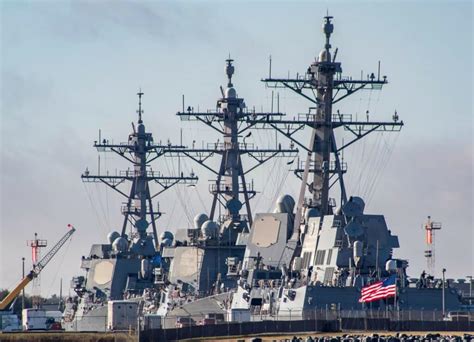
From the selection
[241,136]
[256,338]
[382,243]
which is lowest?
[256,338]

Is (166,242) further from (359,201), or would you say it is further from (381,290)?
(381,290)

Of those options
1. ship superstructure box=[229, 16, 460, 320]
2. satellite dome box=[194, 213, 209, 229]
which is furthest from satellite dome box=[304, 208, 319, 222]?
satellite dome box=[194, 213, 209, 229]

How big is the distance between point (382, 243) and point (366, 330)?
7.07 meters

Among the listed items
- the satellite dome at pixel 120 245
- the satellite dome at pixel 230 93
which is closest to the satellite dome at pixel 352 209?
the satellite dome at pixel 230 93

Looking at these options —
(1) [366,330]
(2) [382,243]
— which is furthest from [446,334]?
(2) [382,243]

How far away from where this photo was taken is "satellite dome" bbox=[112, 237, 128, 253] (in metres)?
86.3

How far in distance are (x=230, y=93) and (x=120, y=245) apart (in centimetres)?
993

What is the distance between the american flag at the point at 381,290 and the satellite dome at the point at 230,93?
22365mm

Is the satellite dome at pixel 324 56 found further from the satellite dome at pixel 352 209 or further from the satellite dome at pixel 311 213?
the satellite dome at pixel 352 209

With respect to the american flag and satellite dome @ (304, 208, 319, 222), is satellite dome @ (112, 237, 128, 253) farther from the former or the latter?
the american flag

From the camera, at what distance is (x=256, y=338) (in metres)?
53.6

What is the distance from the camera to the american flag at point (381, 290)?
60.1 m

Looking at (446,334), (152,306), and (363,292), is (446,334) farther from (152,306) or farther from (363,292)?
(152,306)

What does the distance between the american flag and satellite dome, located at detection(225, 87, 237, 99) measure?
22.4 metres
